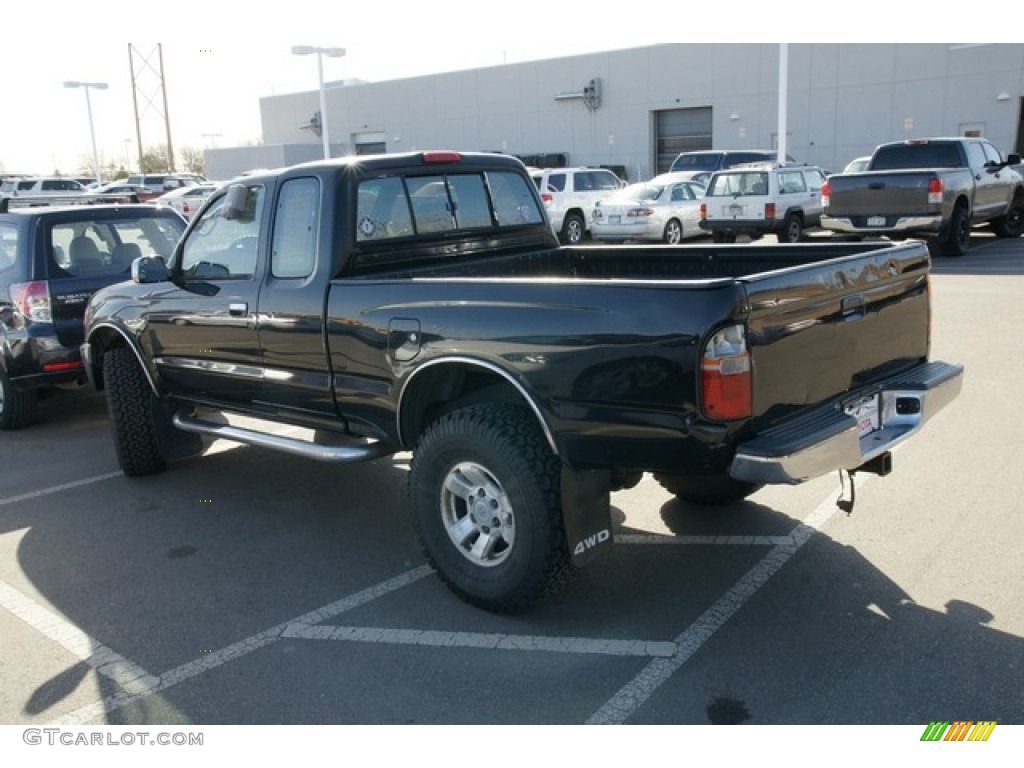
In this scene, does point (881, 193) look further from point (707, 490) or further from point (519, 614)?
point (519, 614)

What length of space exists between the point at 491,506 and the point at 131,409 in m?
3.27

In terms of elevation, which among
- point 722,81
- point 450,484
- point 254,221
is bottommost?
point 450,484

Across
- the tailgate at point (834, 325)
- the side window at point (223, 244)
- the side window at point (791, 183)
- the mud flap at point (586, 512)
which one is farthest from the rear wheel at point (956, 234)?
the mud flap at point (586, 512)

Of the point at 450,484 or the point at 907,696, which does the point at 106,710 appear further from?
A: the point at 907,696

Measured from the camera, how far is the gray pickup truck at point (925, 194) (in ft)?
50.1

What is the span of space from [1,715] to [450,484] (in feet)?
6.45

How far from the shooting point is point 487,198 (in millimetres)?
5613

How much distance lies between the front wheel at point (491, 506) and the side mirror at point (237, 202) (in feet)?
6.44

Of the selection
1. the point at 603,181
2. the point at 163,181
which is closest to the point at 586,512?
the point at 603,181

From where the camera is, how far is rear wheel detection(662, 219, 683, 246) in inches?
777

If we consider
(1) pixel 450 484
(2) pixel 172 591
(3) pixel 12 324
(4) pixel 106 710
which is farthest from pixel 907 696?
(3) pixel 12 324

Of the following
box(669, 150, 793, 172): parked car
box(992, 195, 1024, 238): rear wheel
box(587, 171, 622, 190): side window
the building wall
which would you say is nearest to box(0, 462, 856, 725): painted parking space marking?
box(992, 195, 1024, 238): rear wheel

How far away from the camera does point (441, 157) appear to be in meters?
5.32

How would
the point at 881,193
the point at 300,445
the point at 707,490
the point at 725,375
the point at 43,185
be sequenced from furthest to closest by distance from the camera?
the point at 43,185 < the point at 881,193 < the point at 707,490 < the point at 300,445 < the point at 725,375
